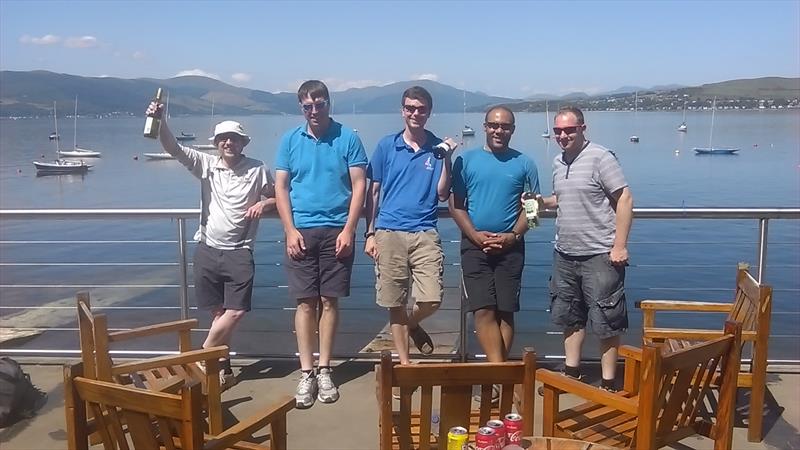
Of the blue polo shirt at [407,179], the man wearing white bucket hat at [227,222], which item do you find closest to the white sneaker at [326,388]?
the man wearing white bucket hat at [227,222]

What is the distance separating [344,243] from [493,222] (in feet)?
2.95

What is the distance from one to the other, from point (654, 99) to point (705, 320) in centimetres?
14695

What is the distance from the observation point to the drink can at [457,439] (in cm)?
223

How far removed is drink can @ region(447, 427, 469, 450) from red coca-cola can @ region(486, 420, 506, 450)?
91 millimetres

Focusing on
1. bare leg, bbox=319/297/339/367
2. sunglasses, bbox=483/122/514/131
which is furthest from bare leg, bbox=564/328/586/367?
bare leg, bbox=319/297/339/367

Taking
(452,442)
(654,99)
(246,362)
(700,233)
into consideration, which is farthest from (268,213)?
(654,99)

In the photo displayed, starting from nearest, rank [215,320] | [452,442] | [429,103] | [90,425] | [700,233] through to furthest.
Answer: [452,442], [90,425], [429,103], [215,320], [700,233]

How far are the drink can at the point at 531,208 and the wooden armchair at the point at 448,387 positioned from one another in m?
1.72

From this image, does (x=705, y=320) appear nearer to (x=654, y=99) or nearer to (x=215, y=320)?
(x=215, y=320)

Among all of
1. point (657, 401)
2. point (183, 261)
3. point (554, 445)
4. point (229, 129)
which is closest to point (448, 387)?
point (554, 445)

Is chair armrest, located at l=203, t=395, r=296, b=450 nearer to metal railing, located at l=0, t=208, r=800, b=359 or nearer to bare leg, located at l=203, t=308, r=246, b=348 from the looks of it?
bare leg, located at l=203, t=308, r=246, b=348

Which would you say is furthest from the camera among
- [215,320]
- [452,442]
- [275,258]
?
[275,258]

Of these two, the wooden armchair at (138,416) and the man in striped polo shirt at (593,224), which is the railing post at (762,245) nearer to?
the man in striped polo shirt at (593,224)

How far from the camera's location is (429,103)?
4164mm
